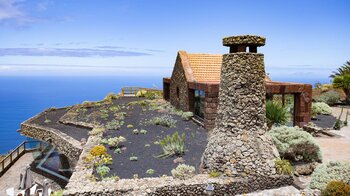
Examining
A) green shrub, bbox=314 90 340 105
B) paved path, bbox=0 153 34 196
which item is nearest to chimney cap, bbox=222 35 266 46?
paved path, bbox=0 153 34 196

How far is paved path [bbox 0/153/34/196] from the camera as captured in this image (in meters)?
17.2

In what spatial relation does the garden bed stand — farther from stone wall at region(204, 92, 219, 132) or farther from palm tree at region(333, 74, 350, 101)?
stone wall at region(204, 92, 219, 132)

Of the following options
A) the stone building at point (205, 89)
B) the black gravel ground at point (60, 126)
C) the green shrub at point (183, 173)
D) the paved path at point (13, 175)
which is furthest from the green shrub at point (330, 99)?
the paved path at point (13, 175)

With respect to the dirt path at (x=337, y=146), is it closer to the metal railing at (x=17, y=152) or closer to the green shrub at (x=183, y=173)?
the green shrub at (x=183, y=173)

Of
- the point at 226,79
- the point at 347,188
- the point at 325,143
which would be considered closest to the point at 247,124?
the point at 226,79

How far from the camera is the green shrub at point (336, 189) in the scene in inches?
293

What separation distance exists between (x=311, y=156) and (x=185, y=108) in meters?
10.6

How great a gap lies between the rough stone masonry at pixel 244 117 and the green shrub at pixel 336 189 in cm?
195

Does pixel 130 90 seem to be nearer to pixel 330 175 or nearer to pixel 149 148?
pixel 149 148

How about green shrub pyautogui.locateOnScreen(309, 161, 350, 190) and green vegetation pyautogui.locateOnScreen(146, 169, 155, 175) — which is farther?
green vegetation pyautogui.locateOnScreen(146, 169, 155, 175)

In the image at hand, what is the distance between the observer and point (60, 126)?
19.4 meters

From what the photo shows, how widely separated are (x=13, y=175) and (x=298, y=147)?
18.4m

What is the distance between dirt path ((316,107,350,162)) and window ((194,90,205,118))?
7.16 m

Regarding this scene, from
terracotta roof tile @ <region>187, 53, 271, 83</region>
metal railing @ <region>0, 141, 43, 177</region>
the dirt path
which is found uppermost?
terracotta roof tile @ <region>187, 53, 271, 83</region>
